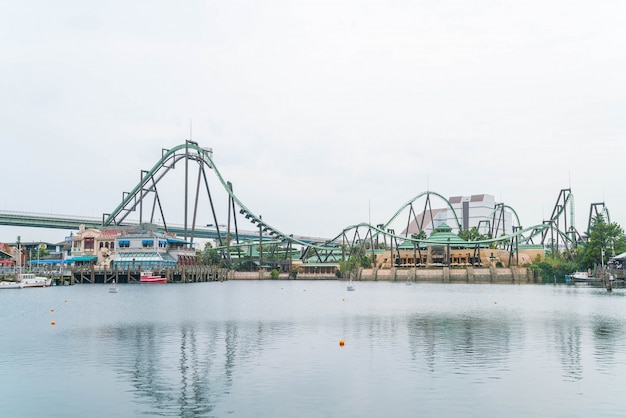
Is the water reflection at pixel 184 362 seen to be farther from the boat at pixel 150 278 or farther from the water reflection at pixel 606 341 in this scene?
the boat at pixel 150 278

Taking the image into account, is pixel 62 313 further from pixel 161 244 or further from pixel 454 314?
pixel 161 244

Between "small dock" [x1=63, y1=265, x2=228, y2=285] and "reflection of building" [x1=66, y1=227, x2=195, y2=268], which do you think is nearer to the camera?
"small dock" [x1=63, y1=265, x2=228, y2=285]

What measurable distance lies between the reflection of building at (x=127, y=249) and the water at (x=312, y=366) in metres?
87.6

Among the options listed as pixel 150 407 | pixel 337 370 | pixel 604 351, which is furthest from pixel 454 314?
pixel 150 407

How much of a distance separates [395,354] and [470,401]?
1100cm

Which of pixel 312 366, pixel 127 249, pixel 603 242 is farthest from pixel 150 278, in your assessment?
pixel 312 366

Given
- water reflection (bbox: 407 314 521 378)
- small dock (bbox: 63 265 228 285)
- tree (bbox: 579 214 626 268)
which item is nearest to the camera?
water reflection (bbox: 407 314 521 378)

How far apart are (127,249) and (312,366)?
401 ft

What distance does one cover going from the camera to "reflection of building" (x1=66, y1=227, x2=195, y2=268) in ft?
472

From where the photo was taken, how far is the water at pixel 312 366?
2378 cm

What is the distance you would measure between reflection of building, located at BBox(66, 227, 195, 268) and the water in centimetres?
8760

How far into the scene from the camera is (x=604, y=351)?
36.3 metres

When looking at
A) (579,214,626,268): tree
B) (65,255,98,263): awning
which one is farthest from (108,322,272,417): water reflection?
(65,255,98,263): awning

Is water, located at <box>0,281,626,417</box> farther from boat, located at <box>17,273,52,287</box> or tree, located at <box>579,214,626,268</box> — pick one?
tree, located at <box>579,214,626,268</box>
